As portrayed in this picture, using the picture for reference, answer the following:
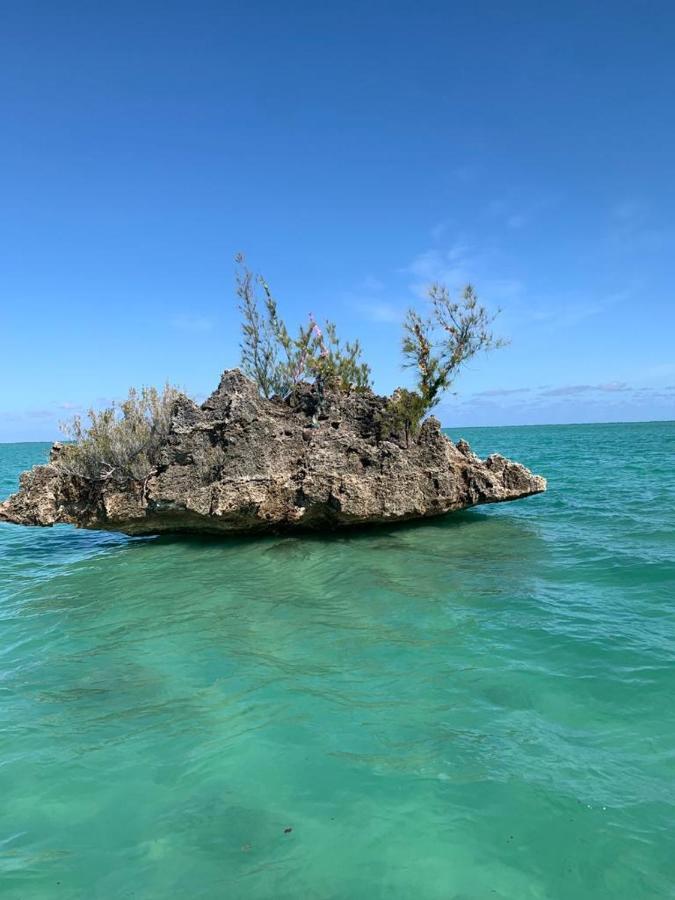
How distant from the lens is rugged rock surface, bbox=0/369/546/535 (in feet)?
39.8

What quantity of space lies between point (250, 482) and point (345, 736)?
770 cm

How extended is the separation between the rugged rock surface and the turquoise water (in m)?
2.66

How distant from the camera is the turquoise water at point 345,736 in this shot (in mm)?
3439

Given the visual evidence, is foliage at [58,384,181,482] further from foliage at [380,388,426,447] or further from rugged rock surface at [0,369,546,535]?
foliage at [380,388,426,447]

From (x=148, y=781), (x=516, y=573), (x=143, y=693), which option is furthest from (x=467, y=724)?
(x=516, y=573)

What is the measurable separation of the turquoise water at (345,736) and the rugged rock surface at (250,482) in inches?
105

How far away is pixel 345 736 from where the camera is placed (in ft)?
15.4

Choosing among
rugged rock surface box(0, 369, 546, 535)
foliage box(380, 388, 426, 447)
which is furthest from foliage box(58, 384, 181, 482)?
foliage box(380, 388, 426, 447)

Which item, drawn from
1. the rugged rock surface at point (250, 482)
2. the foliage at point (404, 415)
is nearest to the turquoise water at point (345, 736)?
the rugged rock surface at point (250, 482)

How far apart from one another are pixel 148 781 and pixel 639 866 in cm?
331

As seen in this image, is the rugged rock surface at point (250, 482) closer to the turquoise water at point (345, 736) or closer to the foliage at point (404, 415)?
the foliage at point (404, 415)

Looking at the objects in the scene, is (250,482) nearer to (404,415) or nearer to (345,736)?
(404,415)

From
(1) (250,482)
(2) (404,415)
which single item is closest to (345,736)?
(1) (250,482)

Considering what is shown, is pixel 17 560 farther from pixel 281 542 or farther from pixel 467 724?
pixel 467 724
